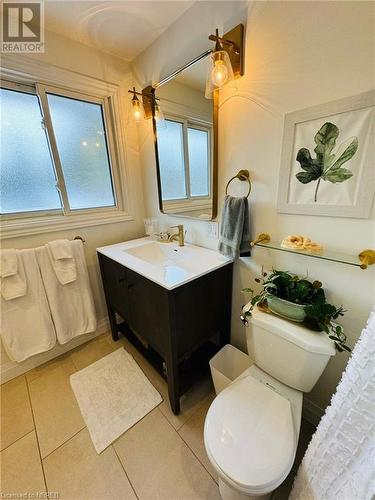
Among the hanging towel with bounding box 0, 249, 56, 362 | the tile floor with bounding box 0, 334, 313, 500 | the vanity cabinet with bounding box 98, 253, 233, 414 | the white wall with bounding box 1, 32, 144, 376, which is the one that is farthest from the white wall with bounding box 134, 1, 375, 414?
the hanging towel with bounding box 0, 249, 56, 362

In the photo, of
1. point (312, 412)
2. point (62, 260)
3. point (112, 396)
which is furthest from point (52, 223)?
point (312, 412)

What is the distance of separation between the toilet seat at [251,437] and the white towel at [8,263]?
1479 millimetres

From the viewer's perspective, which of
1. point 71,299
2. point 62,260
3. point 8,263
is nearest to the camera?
point 8,263

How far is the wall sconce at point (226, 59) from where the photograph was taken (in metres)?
0.99

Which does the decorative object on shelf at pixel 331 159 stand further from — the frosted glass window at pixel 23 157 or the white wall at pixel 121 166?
the frosted glass window at pixel 23 157

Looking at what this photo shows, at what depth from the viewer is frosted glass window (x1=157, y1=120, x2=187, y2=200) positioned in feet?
4.99

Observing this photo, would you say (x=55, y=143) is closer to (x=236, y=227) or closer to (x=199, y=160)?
(x=199, y=160)

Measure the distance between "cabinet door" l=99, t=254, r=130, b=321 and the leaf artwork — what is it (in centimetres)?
120

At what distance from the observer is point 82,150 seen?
1.70 metres

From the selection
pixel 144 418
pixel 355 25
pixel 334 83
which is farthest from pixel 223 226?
pixel 144 418

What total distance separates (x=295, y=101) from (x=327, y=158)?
12.2 inches

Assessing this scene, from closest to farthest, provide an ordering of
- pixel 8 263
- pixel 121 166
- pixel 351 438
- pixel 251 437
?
1. pixel 351 438
2. pixel 251 437
3. pixel 8 263
4. pixel 121 166

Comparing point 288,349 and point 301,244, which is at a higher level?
point 301,244

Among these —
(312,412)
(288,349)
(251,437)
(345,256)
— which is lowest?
(312,412)
